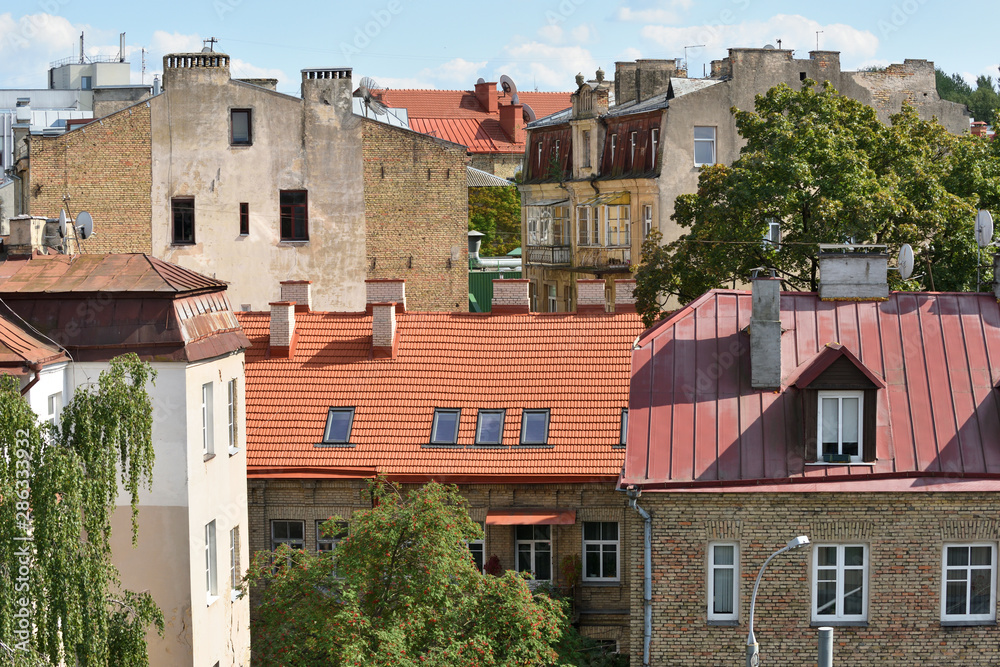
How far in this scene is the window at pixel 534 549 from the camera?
27.7 m

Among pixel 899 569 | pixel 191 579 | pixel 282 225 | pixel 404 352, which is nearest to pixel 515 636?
pixel 191 579

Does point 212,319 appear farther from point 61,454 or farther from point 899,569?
point 899,569

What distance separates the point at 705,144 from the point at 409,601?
27928 millimetres

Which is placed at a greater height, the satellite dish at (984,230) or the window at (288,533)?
the satellite dish at (984,230)

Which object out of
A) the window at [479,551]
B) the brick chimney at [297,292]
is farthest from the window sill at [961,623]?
the brick chimney at [297,292]

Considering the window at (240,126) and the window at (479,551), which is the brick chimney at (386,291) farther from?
the window at (240,126)

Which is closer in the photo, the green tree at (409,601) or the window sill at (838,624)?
the green tree at (409,601)

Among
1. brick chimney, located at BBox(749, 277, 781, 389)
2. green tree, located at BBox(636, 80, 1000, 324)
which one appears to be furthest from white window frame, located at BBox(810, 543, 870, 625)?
green tree, located at BBox(636, 80, 1000, 324)

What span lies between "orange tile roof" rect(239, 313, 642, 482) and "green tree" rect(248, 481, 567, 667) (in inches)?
265

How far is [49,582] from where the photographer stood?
14.7 m

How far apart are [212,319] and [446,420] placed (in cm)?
774

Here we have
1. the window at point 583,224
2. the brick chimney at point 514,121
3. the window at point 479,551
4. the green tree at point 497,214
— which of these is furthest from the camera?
the brick chimney at point 514,121

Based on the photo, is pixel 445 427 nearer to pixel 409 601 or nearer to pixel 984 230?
pixel 409 601

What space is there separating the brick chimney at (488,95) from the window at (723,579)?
72716 millimetres
